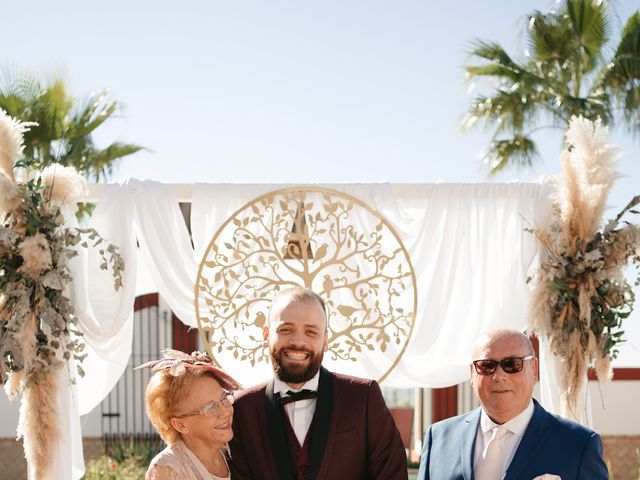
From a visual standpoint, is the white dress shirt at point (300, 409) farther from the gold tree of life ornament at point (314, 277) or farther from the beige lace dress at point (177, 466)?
the gold tree of life ornament at point (314, 277)

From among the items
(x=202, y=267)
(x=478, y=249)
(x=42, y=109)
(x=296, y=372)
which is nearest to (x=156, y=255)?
(x=202, y=267)

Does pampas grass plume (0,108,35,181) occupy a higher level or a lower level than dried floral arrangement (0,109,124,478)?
higher

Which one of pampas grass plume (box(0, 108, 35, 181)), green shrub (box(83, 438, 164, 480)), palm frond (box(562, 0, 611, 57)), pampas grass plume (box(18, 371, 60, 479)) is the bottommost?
green shrub (box(83, 438, 164, 480))

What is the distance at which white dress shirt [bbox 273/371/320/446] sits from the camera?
10.1ft

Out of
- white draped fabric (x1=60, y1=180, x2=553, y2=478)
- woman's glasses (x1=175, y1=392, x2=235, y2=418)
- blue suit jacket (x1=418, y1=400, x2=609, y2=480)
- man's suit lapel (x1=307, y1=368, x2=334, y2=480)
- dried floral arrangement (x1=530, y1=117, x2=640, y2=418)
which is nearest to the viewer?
blue suit jacket (x1=418, y1=400, x2=609, y2=480)

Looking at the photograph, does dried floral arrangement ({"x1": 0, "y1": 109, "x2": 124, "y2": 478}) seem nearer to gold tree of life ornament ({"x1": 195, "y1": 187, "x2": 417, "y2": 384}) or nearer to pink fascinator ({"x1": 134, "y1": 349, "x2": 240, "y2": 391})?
gold tree of life ornament ({"x1": 195, "y1": 187, "x2": 417, "y2": 384})

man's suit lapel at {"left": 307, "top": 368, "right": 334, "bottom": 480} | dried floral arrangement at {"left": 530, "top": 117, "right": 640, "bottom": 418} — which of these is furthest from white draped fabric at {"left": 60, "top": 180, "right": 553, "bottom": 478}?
man's suit lapel at {"left": 307, "top": 368, "right": 334, "bottom": 480}

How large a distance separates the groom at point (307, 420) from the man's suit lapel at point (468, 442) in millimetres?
323

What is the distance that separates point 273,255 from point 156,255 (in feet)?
2.68

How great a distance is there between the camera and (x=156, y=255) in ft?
18.0

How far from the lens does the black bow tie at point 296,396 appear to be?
3.07 m

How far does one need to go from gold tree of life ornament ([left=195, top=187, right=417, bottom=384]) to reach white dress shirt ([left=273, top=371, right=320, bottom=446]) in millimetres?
2404

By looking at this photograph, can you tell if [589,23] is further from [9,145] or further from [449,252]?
[9,145]

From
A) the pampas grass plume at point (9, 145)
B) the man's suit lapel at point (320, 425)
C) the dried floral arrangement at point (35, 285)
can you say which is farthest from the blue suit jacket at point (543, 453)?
the pampas grass plume at point (9, 145)
